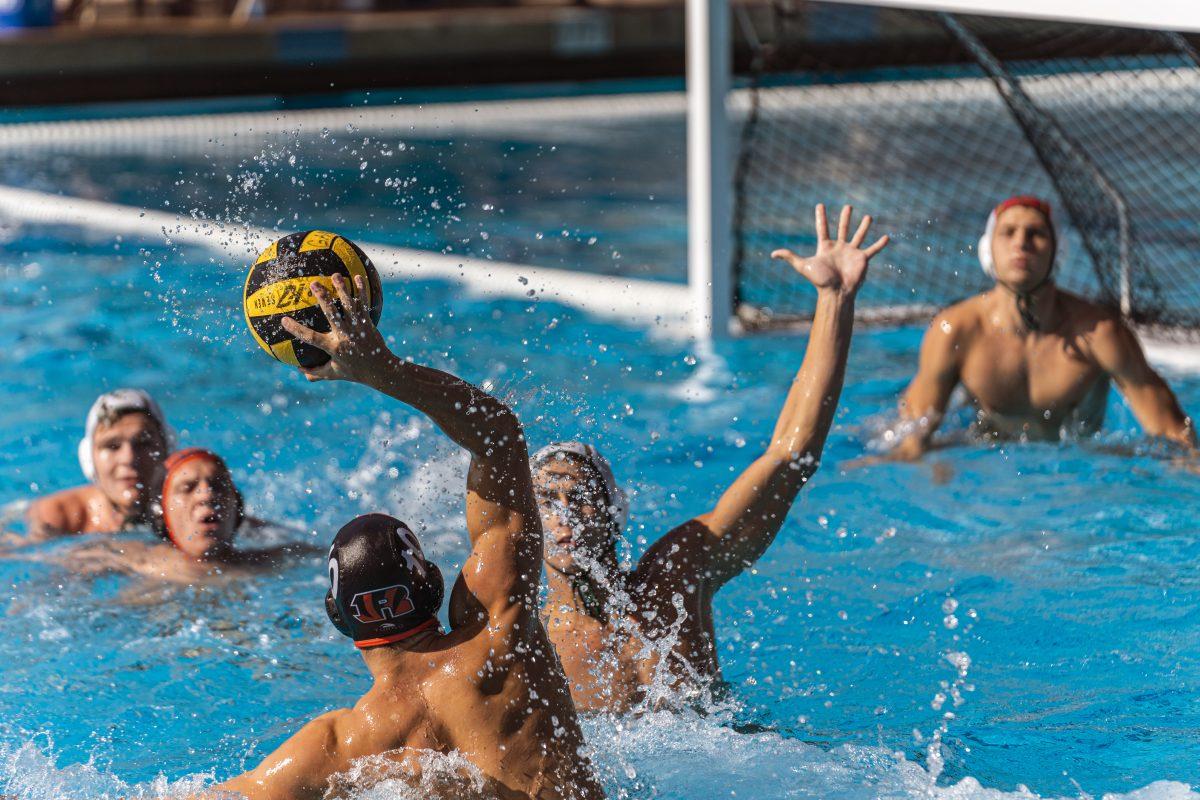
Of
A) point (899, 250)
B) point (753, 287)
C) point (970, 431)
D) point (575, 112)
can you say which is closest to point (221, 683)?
point (970, 431)

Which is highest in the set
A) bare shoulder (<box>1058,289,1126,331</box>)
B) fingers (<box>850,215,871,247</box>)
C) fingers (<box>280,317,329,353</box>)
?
fingers (<box>850,215,871,247</box>)

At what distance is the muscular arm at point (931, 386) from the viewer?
5117 millimetres

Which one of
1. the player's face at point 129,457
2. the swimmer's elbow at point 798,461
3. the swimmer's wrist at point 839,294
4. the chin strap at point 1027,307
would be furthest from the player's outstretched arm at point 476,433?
the chin strap at point 1027,307

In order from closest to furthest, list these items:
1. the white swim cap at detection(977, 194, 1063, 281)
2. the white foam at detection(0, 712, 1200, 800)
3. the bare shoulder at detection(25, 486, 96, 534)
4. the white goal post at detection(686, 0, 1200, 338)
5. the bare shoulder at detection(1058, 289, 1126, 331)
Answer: the white foam at detection(0, 712, 1200, 800)
the white swim cap at detection(977, 194, 1063, 281)
the bare shoulder at detection(25, 486, 96, 534)
the bare shoulder at detection(1058, 289, 1126, 331)
the white goal post at detection(686, 0, 1200, 338)

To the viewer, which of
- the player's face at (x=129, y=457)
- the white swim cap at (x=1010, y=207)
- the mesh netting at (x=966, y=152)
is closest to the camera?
the player's face at (x=129, y=457)

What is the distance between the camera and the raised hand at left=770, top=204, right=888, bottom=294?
318 cm

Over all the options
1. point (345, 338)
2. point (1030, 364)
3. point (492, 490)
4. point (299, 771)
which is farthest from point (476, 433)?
point (1030, 364)

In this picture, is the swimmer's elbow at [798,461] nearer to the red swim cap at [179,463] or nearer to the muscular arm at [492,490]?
the muscular arm at [492,490]

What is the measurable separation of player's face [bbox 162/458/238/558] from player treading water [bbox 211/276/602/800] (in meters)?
2.00

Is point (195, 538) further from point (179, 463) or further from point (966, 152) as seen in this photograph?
point (966, 152)

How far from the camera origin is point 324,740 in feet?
8.30

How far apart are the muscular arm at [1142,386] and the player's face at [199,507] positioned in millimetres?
3060

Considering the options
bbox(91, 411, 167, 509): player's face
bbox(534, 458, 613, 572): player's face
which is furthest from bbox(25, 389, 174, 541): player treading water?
bbox(534, 458, 613, 572): player's face

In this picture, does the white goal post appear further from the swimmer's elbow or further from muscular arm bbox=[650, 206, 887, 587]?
the swimmer's elbow
